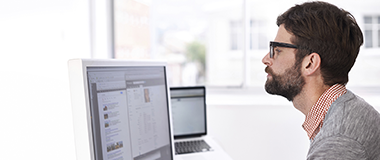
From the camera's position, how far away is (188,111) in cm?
152

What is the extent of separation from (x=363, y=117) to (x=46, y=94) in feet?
4.18

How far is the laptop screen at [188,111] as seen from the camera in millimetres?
1492

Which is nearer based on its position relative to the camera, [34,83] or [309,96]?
Answer: [309,96]

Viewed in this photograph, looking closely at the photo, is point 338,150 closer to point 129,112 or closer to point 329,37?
point 329,37

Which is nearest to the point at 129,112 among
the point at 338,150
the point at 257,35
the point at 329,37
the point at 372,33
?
the point at 338,150

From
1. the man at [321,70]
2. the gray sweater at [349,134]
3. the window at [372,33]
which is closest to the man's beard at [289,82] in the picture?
the man at [321,70]

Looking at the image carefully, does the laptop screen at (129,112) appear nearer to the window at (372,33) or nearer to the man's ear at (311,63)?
the man's ear at (311,63)

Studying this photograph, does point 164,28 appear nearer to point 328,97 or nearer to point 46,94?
point 46,94

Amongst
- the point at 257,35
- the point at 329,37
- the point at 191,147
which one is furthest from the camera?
the point at 257,35

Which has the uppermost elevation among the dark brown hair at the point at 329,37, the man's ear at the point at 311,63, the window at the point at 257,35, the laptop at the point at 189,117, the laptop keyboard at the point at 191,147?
the window at the point at 257,35

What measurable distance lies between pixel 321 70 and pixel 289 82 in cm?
11

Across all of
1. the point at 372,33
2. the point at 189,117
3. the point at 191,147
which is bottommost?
the point at 191,147

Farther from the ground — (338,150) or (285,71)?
(285,71)

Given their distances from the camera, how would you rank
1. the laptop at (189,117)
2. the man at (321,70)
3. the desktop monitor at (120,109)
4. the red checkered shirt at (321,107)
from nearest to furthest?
the desktop monitor at (120,109)
the man at (321,70)
the red checkered shirt at (321,107)
the laptop at (189,117)
